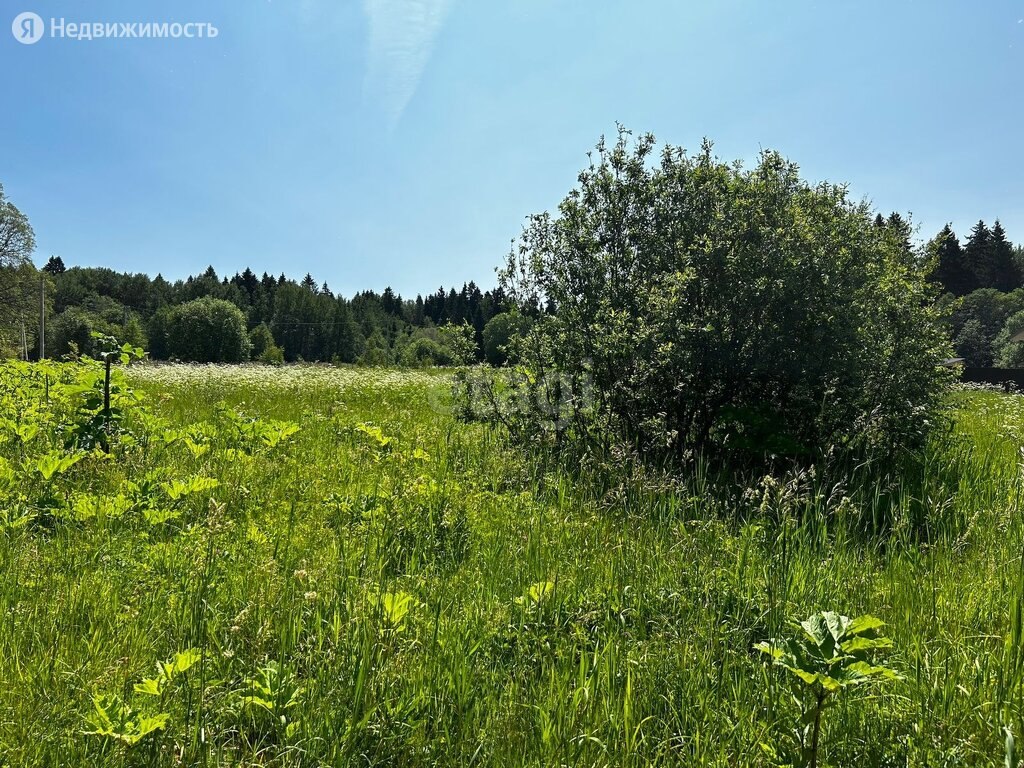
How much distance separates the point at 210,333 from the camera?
7900 cm

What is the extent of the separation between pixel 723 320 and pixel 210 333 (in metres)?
89.3

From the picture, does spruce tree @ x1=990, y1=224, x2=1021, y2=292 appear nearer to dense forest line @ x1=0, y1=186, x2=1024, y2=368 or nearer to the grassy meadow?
dense forest line @ x1=0, y1=186, x2=1024, y2=368

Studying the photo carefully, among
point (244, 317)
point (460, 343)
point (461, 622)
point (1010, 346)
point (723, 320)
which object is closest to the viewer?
point (461, 622)

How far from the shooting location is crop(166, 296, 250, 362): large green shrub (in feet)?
257

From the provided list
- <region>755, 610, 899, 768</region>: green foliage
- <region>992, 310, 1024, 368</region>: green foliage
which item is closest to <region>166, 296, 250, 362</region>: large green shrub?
<region>755, 610, 899, 768</region>: green foliage

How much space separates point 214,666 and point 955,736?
8.94 ft

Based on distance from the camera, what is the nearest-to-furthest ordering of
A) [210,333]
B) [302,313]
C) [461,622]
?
[461,622] → [210,333] → [302,313]

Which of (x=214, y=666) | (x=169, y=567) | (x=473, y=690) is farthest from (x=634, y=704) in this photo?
(x=169, y=567)

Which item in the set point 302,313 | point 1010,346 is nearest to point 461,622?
point 1010,346

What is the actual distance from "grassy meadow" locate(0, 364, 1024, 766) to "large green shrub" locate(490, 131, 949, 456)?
974 millimetres

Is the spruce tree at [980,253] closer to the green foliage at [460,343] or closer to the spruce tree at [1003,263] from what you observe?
the spruce tree at [1003,263]

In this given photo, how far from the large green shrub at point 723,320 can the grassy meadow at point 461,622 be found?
3.20 ft

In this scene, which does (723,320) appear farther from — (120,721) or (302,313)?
(302,313)

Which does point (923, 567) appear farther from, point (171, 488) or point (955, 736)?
point (171, 488)
